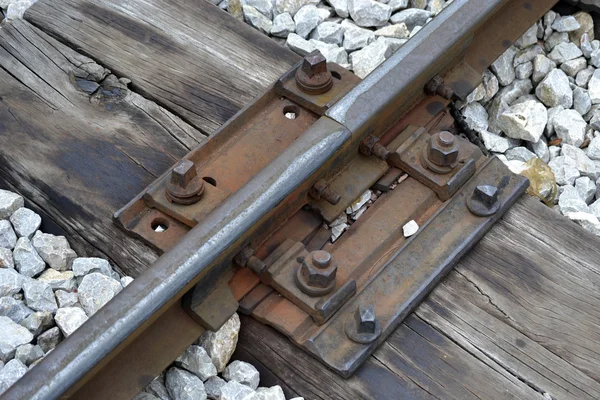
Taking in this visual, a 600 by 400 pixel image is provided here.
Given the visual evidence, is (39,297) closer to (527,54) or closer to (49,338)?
(49,338)

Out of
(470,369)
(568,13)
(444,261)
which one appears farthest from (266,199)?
(568,13)

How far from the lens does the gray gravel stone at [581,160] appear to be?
3.53 meters

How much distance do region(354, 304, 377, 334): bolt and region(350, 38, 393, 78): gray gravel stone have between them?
4.29ft

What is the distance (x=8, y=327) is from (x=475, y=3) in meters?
2.01

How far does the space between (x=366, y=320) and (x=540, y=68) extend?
→ 1.77 meters

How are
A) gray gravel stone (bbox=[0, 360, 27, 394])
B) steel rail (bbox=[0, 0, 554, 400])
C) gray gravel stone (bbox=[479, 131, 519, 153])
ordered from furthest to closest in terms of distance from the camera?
1. gray gravel stone (bbox=[479, 131, 519, 153])
2. gray gravel stone (bbox=[0, 360, 27, 394])
3. steel rail (bbox=[0, 0, 554, 400])

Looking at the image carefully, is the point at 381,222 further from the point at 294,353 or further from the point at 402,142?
the point at 294,353

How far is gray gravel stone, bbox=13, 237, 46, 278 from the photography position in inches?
111

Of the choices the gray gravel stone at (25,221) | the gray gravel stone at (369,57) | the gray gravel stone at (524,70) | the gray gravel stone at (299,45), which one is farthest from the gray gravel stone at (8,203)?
the gray gravel stone at (524,70)

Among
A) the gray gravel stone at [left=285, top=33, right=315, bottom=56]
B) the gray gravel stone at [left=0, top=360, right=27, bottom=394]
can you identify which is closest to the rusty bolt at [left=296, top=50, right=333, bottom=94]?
the gray gravel stone at [left=285, top=33, right=315, bottom=56]

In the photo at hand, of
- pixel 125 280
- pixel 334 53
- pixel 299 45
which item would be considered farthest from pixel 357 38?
pixel 125 280

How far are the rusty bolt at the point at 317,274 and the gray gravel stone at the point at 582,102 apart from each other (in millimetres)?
1668

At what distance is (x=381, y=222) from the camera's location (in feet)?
9.59

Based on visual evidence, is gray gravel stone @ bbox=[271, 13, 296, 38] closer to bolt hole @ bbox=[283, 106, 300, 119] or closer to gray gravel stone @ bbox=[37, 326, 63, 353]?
bolt hole @ bbox=[283, 106, 300, 119]
